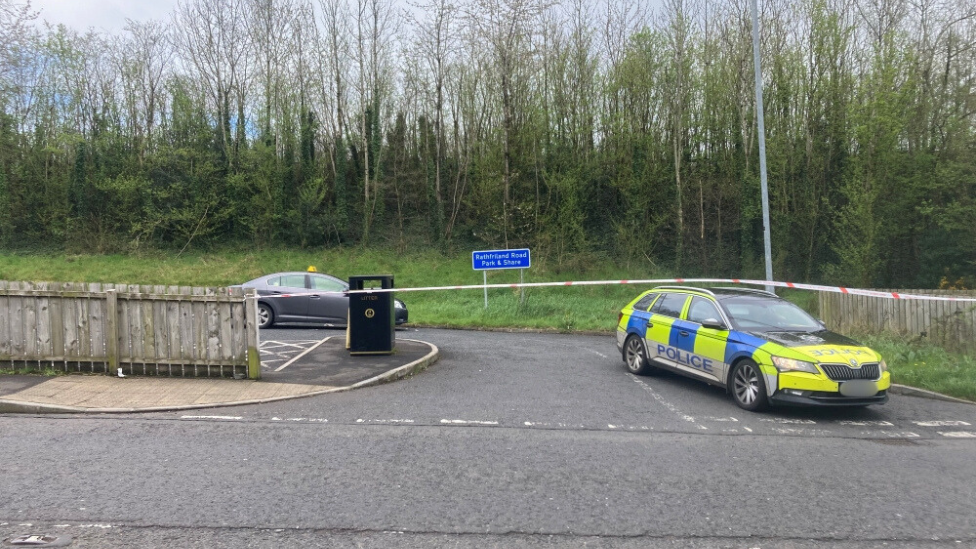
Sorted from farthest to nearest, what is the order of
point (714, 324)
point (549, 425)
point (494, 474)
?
point (714, 324), point (549, 425), point (494, 474)

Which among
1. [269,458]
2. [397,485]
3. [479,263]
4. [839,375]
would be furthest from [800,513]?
[479,263]

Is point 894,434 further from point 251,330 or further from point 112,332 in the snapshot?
point 112,332

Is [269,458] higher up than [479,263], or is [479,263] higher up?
[479,263]

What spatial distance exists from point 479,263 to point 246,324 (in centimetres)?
1066

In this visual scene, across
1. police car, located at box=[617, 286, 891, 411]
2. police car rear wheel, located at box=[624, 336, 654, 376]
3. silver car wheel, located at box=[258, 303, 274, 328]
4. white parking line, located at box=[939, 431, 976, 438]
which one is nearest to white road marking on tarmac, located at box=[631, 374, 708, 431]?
police car rear wheel, located at box=[624, 336, 654, 376]

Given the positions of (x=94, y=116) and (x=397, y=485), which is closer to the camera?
(x=397, y=485)

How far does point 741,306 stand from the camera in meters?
8.97

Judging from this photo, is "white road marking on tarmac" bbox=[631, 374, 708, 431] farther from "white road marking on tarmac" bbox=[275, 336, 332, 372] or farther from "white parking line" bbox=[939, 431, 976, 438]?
"white road marking on tarmac" bbox=[275, 336, 332, 372]

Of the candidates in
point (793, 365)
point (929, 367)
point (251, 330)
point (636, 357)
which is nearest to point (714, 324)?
point (793, 365)

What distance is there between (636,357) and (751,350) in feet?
8.85

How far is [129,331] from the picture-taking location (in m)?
8.90

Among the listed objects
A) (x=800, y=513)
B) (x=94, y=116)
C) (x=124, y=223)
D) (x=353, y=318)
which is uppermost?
(x=94, y=116)

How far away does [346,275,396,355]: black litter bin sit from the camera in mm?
10750

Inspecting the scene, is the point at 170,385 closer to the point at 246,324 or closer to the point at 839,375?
the point at 246,324
